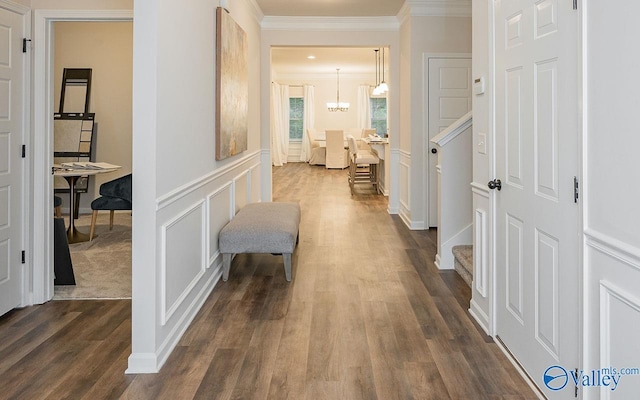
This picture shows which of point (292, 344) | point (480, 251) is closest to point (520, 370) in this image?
point (480, 251)

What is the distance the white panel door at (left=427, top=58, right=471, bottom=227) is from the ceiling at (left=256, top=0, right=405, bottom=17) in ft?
2.97

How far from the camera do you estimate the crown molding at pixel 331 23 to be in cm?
710

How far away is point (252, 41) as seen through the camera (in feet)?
20.7

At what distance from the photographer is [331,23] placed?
7152 millimetres

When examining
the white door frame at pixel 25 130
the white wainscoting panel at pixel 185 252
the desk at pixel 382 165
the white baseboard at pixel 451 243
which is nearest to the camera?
the white wainscoting panel at pixel 185 252

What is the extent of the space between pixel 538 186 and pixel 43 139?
9.87ft

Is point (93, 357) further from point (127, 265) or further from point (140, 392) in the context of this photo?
point (127, 265)

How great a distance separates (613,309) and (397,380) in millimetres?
1082

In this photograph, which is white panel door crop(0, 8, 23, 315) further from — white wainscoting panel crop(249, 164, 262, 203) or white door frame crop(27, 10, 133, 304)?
white wainscoting panel crop(249, 164, 262, 203)

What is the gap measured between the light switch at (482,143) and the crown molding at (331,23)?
4407 millimetres

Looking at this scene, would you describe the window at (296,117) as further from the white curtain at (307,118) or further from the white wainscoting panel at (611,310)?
the white wainscoting panel at (611,310)

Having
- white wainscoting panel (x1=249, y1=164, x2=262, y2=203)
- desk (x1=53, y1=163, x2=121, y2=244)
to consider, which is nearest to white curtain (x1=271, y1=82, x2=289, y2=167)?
white wainscoting panel (x1=249, y1=164, x2=262, y2=203)

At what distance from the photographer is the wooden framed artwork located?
4.02 metres

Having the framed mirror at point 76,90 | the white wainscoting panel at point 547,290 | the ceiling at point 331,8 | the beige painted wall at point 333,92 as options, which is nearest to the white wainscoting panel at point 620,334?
the white wainscoting panel at point 547,290
